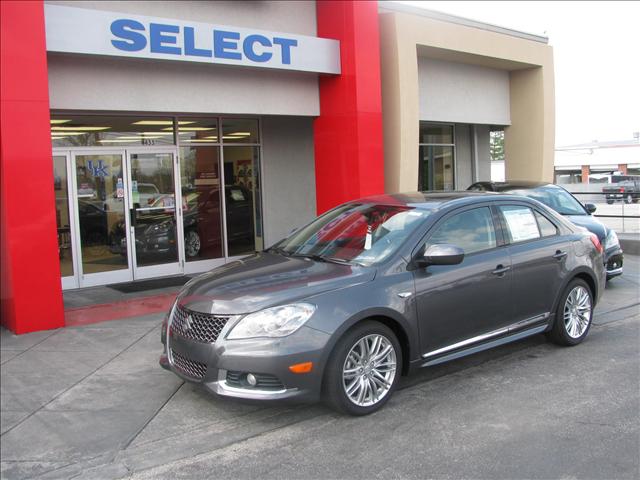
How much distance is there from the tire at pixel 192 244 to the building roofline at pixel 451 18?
508 centimetres

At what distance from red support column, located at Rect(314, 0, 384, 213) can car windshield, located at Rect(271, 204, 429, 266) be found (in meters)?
4.41

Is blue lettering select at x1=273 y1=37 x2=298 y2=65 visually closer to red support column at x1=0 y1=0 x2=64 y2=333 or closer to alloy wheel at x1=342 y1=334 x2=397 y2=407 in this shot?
red support column at x1=0 y1=0 x2=64 y2=333

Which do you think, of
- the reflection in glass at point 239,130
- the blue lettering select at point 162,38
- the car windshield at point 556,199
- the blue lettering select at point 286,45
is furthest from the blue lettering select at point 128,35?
the car windshield at point 556,199

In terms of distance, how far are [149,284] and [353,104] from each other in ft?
14.3

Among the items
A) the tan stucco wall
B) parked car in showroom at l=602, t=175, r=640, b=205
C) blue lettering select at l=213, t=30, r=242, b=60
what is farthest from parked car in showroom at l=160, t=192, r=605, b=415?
parked car in showroom at l=602, t=175, r=640, b=205

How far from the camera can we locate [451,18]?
12.0 metres

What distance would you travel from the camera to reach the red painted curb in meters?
7.94

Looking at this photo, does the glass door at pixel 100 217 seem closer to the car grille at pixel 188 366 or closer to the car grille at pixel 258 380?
the car grille at pixel 188 366

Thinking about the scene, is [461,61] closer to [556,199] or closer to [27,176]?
[556,199]

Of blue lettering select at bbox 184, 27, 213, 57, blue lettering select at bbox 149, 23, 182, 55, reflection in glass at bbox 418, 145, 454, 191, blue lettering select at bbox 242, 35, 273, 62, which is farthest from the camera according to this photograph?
reflection in glass at bbox 418, 145, 454, 191

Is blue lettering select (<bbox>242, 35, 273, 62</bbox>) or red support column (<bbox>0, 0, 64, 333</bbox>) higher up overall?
blue lettering select (<bbox>242, 35, 273, 62</bbox>)

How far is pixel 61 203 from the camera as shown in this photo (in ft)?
31.8

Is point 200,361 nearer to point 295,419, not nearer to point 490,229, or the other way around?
point 295,419

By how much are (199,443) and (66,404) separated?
1516 millimetres
